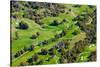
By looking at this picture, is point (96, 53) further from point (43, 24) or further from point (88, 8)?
point (43, 24)

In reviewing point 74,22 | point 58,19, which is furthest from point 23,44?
point 74,22

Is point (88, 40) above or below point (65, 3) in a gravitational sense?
below

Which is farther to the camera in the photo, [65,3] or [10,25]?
[65,3]

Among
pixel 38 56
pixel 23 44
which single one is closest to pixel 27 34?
pixel 23 44
